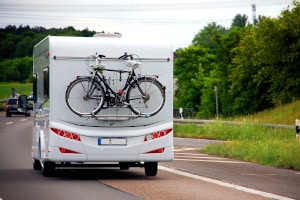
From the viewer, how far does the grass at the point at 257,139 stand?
25.2 meters

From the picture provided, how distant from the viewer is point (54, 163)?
66.7 ft

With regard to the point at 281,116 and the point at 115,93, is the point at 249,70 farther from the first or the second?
the point at 115,93

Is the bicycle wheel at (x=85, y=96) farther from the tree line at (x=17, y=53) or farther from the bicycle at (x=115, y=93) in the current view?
the tree line at (x=17, y=53)

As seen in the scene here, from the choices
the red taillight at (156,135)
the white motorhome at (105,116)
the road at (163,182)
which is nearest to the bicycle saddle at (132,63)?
the white motorhome at (105,116)

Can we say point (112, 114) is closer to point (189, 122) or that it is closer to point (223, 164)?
point (223, 164)

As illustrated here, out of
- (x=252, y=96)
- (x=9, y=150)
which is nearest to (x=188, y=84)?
(x=252, y=96)

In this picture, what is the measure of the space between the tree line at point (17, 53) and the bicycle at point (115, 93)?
481ft

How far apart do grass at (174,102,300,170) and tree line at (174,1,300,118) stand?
11448 millimetres

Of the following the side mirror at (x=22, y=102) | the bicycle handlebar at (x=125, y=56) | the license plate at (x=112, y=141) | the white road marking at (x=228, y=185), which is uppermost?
the bicycle handlebar at (x=125, y=56)

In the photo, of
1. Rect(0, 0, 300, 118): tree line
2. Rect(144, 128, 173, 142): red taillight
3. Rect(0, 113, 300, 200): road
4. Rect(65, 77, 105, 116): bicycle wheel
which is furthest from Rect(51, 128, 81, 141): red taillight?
Rect(0, 0, 300, 118): tree line

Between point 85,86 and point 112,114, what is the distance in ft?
2.36

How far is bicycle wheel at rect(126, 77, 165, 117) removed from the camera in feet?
64.1

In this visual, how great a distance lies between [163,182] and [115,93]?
6.16 feet

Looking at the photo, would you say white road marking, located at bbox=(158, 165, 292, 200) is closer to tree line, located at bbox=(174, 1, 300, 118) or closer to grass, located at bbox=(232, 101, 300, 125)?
grass, located at bbox=(232, 101, 300, 125)
